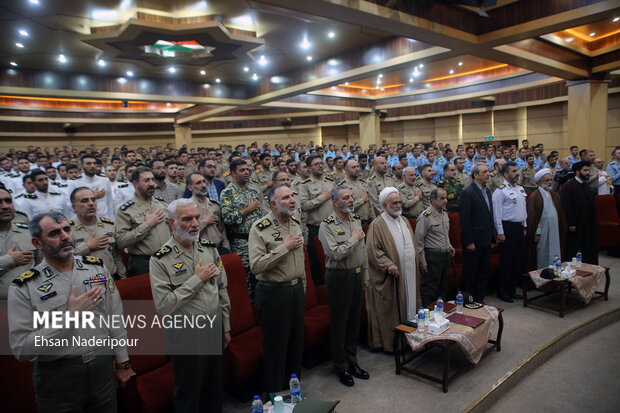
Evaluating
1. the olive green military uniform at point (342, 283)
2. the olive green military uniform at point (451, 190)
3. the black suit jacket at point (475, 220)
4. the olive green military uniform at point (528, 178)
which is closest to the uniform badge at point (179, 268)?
the olive green military uniform at point (342, 283)

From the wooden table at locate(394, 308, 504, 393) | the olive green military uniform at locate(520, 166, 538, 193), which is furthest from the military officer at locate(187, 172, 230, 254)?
the olive green military uniform at locate(520, 166, 538, 193)

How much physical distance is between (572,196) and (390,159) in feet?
21.2

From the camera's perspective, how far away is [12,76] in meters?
9.12

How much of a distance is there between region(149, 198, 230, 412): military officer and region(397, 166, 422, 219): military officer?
3543 mm

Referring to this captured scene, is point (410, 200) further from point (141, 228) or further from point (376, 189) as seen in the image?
point (141, 228)

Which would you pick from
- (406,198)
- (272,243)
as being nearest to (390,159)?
(406,198)

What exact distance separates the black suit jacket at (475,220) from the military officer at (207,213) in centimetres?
263

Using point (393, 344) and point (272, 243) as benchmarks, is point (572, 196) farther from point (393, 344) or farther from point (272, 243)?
point (272, 243)

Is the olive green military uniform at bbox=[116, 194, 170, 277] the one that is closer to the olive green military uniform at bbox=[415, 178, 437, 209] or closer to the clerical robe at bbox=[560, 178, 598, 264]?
the olive green military uniform at bbox=[415, 178, 437, 209]

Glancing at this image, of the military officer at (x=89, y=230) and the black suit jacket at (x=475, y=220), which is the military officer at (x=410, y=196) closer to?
the black suit jacket at (x=475, y=220)

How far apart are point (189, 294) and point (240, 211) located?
1469mm

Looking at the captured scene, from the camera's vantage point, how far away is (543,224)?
15.5ft

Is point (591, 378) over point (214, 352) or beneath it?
beneath

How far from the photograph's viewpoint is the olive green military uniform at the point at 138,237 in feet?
9.73
